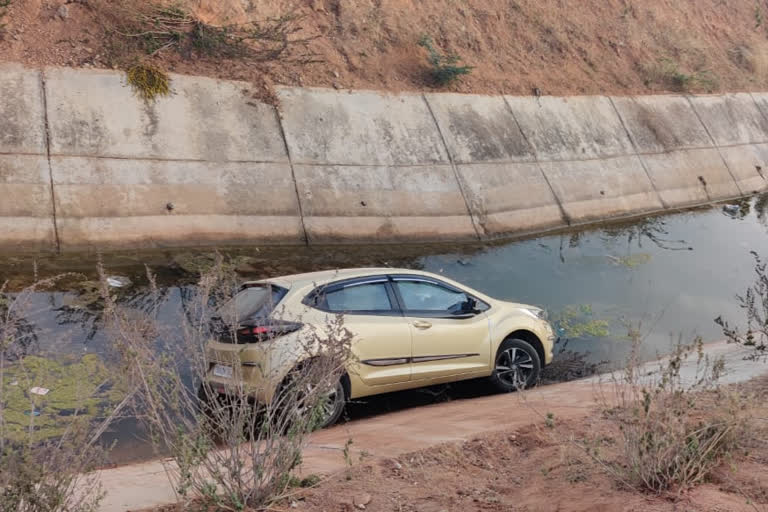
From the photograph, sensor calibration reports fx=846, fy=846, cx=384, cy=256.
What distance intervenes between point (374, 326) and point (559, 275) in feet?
23.1

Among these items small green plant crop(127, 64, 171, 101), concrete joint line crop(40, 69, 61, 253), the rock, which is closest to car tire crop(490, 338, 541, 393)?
the rock

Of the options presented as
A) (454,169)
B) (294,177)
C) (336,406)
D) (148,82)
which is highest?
(148,82)

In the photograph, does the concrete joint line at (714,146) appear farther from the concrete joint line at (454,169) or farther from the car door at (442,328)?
the car door at (442,328)

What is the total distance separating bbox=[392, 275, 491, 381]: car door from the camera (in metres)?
9.41

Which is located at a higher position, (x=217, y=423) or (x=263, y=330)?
(x=263, y=330)

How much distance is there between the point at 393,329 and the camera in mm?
9172

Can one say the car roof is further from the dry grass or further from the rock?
the rock

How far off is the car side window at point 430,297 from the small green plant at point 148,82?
8.16m

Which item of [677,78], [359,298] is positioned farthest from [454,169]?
[677,78]

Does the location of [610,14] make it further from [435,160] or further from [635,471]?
[635,471]

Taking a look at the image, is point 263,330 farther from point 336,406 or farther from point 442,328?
point 442,328

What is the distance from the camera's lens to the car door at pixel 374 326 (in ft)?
29.1

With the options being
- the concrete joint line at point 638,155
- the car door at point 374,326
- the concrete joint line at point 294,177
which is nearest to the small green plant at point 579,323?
the car door at point 374,326

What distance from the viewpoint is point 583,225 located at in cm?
1864
